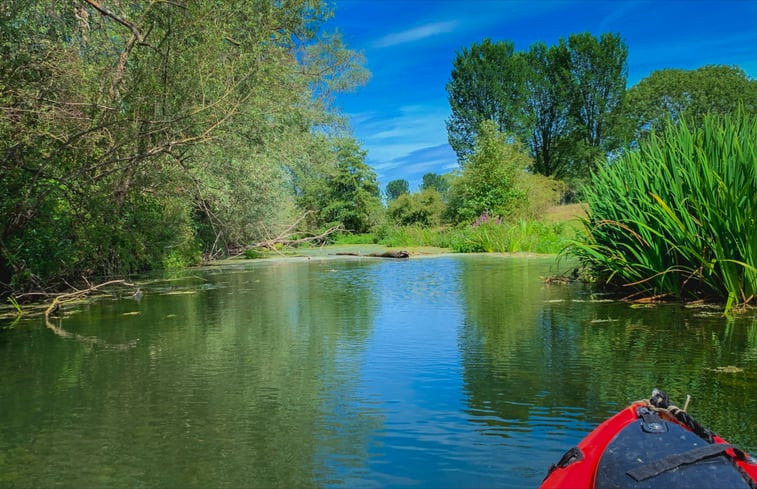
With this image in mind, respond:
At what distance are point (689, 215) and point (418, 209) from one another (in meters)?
24.9

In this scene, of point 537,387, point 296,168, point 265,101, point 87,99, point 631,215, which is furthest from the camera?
point 296,168

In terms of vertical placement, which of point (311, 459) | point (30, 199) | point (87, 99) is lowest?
point (311, 459)

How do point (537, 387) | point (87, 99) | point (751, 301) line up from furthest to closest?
point (87, 99) < point (751, 301) < point (537, 387)

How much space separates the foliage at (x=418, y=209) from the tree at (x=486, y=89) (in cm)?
669

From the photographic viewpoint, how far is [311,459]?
2.71 m

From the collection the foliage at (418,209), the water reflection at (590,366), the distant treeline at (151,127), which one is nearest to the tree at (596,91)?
the foliage at (418,209)

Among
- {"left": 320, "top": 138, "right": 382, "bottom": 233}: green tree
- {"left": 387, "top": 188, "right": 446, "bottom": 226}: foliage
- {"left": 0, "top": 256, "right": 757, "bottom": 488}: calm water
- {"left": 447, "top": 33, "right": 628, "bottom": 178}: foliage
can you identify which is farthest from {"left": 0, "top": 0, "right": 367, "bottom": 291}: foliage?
{"left": 447, "top": 33, "right": 628, "bottom": 178}: foliage

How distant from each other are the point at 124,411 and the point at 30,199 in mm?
4470

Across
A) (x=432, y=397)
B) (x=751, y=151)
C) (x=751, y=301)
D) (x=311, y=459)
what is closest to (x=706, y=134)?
(x=751, y=151)

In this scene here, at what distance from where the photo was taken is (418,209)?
3052 cm

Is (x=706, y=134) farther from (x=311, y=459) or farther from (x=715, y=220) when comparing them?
(x=311, y=459)

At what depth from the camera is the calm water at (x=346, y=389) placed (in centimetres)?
265

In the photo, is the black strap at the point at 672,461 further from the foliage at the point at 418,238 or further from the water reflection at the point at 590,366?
the foliage at the point at 418,238

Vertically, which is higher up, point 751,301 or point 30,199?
point 30,199
